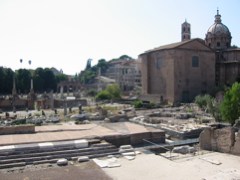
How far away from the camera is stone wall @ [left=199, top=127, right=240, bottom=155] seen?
1390cm

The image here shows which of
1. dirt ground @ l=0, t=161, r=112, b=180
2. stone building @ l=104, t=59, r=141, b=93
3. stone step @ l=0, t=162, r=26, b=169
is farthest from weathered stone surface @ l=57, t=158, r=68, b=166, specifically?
stone building @ l=104, t=59, r=141, b=93

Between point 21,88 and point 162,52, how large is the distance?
36.2 meters

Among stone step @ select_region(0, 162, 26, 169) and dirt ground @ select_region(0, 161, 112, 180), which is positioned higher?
stone step @ select_region(0, 162, 26, 169)

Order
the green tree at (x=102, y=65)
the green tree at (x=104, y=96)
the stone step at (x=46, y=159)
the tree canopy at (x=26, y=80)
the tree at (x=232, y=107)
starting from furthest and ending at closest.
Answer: the green tree at (x=102, y=65)
the tree canopy at (x=26, y=80)
the green tree at (x=104, y=96)
the tree at (x=232, y=107)
the stone step at (x=46, y=159)

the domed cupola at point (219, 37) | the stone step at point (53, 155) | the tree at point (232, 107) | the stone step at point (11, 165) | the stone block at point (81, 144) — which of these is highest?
the domed cupola at point (219, 37)

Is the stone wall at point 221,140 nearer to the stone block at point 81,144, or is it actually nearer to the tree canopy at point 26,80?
the stone block at point 81,144

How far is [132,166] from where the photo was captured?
1219cm

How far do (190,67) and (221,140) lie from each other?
31.6 metres

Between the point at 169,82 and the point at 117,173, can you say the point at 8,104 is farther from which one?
the point at 117,173

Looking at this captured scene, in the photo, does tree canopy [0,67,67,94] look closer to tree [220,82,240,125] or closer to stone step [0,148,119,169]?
tree [220,82,240,125]

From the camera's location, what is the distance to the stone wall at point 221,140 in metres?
13.9

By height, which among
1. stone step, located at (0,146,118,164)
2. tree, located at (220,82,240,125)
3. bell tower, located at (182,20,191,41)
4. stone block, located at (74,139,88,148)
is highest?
bell tower, located at (182,20,191,41)

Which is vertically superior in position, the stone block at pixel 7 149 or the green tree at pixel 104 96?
the green tree at pixel 104 96

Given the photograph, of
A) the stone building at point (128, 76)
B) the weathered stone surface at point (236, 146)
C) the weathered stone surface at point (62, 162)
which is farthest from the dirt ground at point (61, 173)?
the stone building at point (128, 76)
